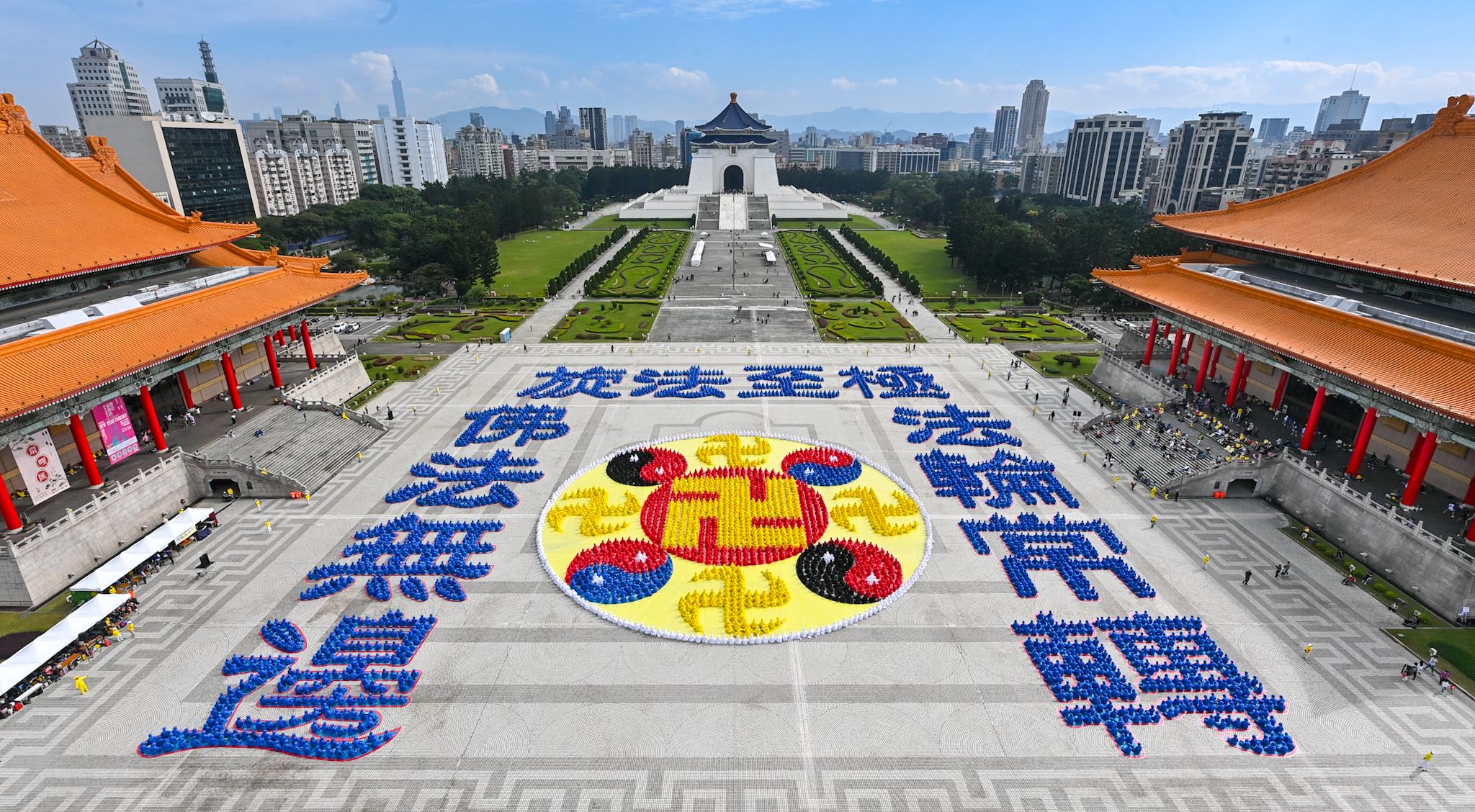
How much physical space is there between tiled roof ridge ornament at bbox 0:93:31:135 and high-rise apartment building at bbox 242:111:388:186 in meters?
165

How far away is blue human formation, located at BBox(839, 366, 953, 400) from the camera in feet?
168

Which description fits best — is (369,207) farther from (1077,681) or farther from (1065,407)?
(1077,681)

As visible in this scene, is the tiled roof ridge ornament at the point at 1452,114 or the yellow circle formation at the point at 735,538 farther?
the tiled roof ridge ornament at the point at 1452,114

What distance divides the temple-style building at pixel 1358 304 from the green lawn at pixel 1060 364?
6216 mm

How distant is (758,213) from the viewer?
147750mm

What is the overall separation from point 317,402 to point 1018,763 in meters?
44.8

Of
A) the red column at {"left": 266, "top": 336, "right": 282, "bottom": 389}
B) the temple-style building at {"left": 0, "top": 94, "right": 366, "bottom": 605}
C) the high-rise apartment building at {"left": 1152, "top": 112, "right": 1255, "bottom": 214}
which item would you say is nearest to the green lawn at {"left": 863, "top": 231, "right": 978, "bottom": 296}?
the high-rise apartment building at {"left": 1152, "top": 112, "right": 1255, "bottom": 214}

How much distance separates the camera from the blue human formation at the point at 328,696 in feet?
70.8

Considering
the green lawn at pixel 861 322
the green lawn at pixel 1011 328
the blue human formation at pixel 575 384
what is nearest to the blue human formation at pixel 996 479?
the blue human formation at pixel 575 384

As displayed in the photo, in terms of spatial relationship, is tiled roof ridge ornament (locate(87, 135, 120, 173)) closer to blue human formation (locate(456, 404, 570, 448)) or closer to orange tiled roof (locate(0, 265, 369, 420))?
orange tiled roof (locate(0, 265, 369, 420))

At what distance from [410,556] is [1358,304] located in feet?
165

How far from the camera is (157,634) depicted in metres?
26.4

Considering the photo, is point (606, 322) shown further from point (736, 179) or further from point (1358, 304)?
point (736, 179)

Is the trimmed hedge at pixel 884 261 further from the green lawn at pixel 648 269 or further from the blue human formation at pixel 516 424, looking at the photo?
the blue human formation at pixel 516 424
